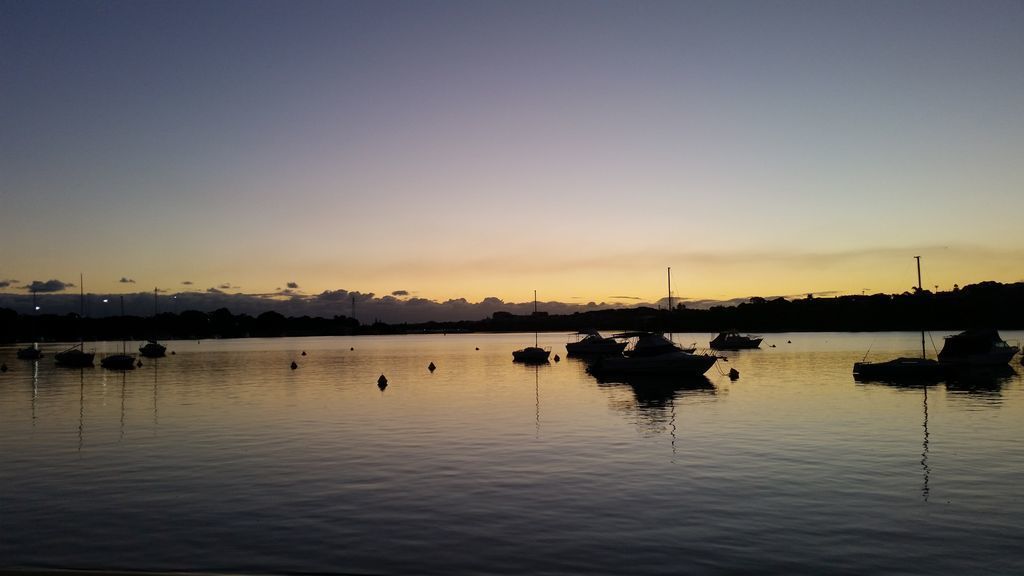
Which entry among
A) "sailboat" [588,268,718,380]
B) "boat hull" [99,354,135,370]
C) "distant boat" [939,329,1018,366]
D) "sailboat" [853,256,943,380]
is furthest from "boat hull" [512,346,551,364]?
"boat hull" [99,354,135,370]

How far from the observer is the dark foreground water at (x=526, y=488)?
14633 mm

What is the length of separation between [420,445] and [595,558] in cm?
1669

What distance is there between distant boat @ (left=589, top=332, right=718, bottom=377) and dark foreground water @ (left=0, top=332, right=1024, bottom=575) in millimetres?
19843

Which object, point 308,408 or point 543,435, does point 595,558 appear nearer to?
point 543,435

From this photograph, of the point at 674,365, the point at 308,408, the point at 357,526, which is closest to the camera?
the point at 357,526

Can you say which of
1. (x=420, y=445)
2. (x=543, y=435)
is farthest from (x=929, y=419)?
(x=420, y=445)

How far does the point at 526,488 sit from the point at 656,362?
152 ft

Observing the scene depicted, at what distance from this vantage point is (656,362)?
6550 cm

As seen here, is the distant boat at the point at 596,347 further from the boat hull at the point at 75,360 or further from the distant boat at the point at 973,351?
the boat hull at the point at 75,360

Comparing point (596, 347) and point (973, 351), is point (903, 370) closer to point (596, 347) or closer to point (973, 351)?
point (973, 351)

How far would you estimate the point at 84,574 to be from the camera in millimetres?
8031

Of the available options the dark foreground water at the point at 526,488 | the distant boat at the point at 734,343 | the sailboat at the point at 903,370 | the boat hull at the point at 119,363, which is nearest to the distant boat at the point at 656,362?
the sailboat at the point at 903,370

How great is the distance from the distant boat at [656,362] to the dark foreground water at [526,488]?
1984 cm

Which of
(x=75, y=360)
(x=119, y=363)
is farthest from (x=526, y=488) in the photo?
(x=75, y=360)
